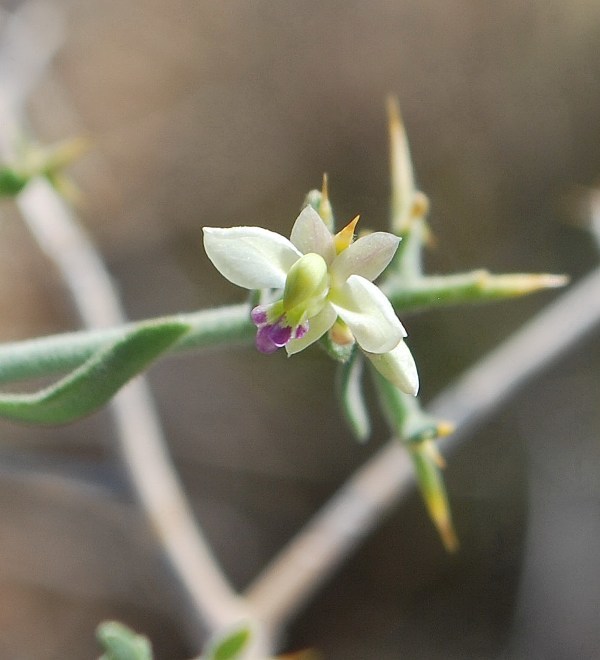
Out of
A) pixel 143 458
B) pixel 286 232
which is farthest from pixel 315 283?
pixel 286 232

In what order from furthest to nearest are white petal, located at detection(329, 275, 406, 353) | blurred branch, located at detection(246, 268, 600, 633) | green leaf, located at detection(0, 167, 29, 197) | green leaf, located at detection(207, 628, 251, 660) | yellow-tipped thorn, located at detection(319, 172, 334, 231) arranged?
blurred branch, located at detection(246, 268, 600, 633)
green leaf, located at detection(0, 167, 29, 197)
green leaf, located at detection(207, 628, 251, 660)
yellow-tipped thorn, located at detection(319, 172, 334, 231)
white petal, located at detection(329, 275, 406, 353)

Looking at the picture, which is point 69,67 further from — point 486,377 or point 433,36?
point 486,377

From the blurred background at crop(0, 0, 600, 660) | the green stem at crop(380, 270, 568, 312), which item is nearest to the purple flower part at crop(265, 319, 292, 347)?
the green stem at crop(380, 270, 568, 312)

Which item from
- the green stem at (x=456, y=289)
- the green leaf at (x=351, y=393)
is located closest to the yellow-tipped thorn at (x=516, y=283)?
the green stem at (x=456, y=289)

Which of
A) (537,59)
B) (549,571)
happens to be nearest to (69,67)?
(537,59)

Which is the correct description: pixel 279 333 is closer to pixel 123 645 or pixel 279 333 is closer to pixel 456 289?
pixel 456 289

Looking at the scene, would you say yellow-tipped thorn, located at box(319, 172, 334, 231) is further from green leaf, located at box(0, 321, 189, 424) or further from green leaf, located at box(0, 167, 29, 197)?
green leaf, located at box(0, 167, 29, 197)
